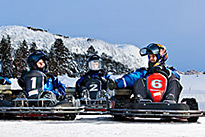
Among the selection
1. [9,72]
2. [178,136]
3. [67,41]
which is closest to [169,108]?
[178,136]

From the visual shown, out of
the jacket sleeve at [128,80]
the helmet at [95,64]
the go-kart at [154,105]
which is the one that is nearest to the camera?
the go-kart at [154,105]

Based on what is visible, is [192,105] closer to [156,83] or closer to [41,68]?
[156,83]

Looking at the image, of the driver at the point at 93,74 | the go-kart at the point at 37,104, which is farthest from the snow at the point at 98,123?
the driver at the point at 93,74

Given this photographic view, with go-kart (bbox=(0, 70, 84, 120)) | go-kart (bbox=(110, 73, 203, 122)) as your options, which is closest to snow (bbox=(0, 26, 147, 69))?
go-kart (bbox=(0, 70, 84, 120))

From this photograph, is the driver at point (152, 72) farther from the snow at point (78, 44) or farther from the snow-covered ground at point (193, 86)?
the snow at point (78, 44)

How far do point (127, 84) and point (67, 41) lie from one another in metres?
84.9

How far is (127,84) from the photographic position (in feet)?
35.5

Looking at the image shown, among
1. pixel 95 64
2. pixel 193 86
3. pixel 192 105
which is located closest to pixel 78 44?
pixel 193 86

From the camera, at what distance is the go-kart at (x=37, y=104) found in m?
10.3

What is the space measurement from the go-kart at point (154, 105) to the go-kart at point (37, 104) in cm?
120

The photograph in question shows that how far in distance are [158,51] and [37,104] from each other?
374 cm

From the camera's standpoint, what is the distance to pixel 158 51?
11195 millimetres

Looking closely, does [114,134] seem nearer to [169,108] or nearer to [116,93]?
[169,108]

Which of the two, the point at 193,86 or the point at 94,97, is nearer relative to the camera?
the point at 94,97
